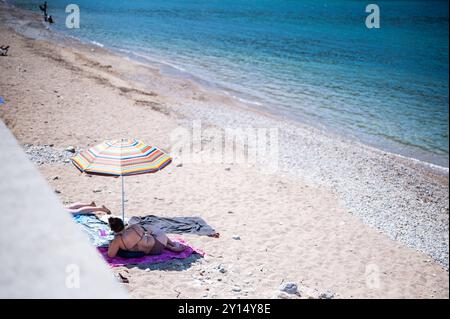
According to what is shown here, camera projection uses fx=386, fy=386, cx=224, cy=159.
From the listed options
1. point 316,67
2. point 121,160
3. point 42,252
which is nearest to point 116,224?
point 121,160

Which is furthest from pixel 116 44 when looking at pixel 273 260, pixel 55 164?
pixel 273 260

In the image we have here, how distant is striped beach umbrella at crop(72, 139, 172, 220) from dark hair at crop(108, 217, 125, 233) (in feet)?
2.65

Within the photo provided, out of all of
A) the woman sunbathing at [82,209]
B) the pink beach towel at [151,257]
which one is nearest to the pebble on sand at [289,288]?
the pink beach towel at [151,257]

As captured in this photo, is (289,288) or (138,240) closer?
(289,288)

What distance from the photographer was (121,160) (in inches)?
279

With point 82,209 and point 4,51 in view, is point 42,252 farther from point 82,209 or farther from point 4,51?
point 4,51

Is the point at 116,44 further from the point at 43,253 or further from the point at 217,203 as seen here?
the point at 43,253

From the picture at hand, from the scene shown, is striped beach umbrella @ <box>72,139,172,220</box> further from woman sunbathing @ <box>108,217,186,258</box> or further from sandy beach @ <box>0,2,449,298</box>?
sandy beach @ <box>0,2,449,298</box>

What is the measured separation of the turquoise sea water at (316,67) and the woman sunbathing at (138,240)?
15015mm

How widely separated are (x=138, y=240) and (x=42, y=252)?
2211 millimetres

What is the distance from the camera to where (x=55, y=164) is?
1063 cm

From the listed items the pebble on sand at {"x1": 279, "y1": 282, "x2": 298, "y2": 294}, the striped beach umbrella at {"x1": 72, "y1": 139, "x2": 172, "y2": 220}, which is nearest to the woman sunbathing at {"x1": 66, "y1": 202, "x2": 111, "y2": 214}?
the striped beach umbrella at {"x1": 72, "y1": 139, "x2": 172, "y2": 220}

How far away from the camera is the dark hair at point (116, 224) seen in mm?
6484
